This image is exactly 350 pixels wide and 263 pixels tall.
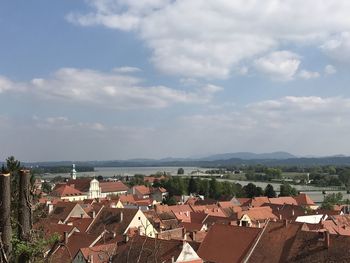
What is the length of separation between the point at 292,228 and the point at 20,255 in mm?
25927

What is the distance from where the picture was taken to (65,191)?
381ft

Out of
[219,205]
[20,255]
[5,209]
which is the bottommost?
[219,205]

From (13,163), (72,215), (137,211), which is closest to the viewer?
(13,163)

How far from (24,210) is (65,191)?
4367 inches

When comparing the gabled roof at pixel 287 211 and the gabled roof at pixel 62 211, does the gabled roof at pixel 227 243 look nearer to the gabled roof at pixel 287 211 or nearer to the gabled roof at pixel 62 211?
the gabled roof at pixel 62 211

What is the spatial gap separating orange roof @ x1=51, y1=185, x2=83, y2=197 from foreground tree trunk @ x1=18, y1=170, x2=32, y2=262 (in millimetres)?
107172

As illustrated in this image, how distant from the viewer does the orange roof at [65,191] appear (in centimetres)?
11366

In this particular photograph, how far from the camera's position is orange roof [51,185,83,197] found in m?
114

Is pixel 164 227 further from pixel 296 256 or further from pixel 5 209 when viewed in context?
pixel 5 209

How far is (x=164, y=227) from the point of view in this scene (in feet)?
158

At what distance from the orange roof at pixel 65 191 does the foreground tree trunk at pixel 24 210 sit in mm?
107172

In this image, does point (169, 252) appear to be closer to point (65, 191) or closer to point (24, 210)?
point (24, 210)

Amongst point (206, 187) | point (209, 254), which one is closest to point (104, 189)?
point (206, 187)

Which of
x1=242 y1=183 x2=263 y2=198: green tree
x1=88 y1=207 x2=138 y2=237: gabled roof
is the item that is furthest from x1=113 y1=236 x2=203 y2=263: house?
x1=242 y1=183 x2=263 y2=198: green tree
